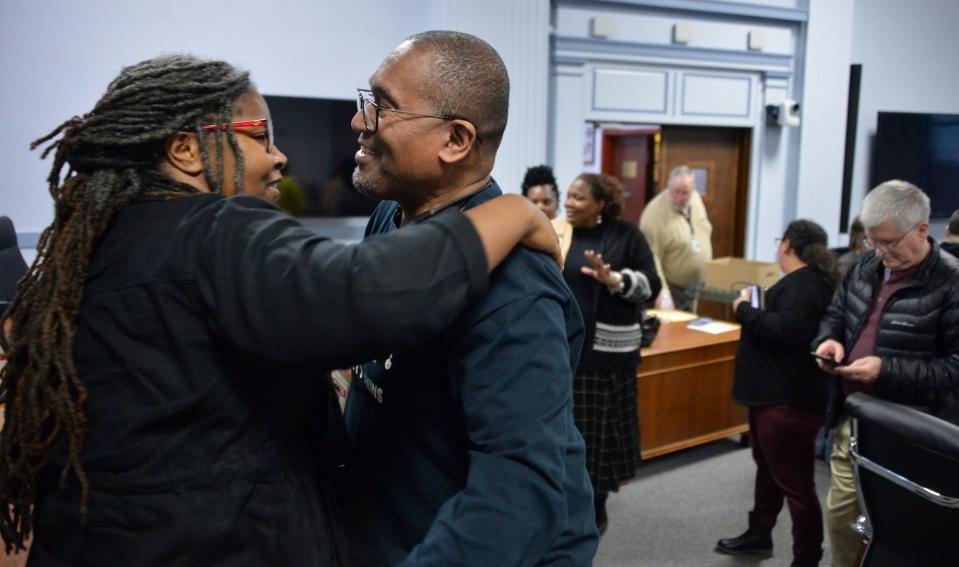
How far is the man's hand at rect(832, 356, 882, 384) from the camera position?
2.34m

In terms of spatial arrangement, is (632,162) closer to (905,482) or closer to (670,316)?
(670,316)

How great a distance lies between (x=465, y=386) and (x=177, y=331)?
0.34 meters

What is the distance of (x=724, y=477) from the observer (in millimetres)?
3900

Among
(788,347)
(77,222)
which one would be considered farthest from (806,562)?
(77,222)

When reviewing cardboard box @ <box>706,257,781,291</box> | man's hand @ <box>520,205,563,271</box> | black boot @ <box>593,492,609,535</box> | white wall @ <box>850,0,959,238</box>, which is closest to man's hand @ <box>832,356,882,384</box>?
black boot @ <box>593,492,609,535</box>

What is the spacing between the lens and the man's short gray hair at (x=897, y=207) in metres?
2.38

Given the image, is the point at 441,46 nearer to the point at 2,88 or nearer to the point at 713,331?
the point at 713,331

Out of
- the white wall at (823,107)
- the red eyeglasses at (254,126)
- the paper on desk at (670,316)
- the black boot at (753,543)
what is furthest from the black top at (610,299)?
the white wall at (823,107)

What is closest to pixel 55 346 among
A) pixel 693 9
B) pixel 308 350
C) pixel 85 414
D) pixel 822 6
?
pixel 85 414

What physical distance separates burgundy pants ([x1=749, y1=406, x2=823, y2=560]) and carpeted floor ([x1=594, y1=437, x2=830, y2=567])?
0.30 m

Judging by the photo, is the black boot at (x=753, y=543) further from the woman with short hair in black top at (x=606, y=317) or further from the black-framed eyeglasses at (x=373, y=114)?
the black-framed eyeglasses at (x=373, y=114)

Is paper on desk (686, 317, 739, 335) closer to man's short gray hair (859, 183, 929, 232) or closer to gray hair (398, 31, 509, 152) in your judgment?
man's short gray hair (859, 183, 929, 232)

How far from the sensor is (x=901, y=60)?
7.46 meters

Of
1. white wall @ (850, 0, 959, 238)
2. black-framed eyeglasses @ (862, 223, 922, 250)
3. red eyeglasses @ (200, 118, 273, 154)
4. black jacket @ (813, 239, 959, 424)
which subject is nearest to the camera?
red eyeglasses @ (200, 118, 273, 154)
